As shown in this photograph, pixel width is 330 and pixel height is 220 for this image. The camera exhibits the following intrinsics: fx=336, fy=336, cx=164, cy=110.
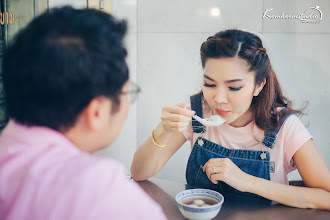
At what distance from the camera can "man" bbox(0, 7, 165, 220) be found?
59 cm

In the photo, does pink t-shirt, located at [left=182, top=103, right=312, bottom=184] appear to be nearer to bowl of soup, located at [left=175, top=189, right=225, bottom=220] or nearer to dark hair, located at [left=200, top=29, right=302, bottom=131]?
dark hair, located at [left=200, top=29, right=302, bottom=131]

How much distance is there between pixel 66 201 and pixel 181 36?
7.05ft

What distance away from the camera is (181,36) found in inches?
102

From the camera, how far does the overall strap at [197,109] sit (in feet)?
5.78

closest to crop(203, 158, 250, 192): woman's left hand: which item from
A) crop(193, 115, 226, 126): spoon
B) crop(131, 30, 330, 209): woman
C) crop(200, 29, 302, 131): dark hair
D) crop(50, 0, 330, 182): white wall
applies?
crop(131, 30, 330, 209): woman

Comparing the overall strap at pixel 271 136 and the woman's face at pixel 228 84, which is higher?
the woman's face at pixel 228 84

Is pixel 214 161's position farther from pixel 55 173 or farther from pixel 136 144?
pixel 136 144

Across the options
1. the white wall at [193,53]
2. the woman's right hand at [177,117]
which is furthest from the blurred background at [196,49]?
the woman's right hand at [177,117]

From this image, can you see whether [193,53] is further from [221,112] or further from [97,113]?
[97,113]

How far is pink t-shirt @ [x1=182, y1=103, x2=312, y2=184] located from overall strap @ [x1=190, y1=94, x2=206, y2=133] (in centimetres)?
3

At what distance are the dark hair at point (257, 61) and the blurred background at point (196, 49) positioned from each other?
0.43 m

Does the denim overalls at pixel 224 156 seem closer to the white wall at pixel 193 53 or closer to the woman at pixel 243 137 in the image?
the woman at pixel 243 137

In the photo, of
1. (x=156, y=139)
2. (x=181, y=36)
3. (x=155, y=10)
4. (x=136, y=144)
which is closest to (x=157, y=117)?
(x=136, y=144)

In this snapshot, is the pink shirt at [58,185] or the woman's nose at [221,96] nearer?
the pink shirt at [58,185]
